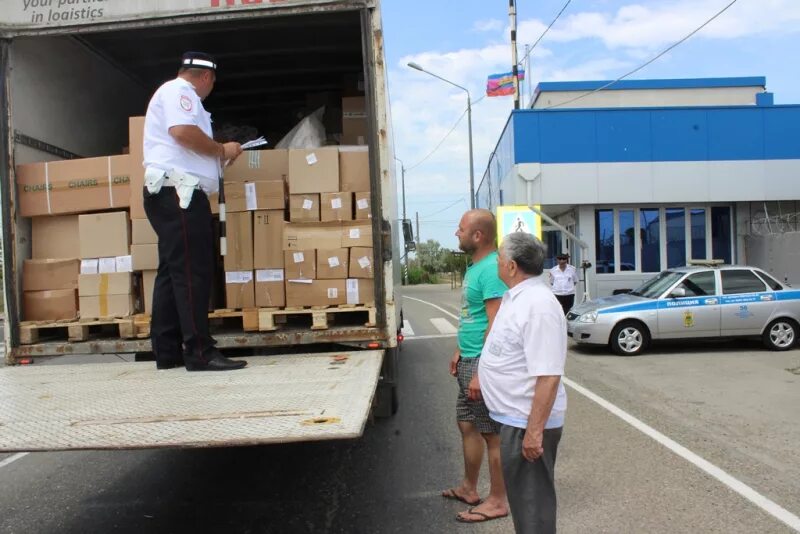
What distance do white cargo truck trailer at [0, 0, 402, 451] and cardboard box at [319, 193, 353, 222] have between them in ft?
0.74

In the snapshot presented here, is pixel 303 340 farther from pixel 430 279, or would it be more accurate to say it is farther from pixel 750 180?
pixel 430 279

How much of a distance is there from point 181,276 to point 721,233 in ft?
58.2

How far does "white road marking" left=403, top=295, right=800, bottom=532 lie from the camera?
3.76 m

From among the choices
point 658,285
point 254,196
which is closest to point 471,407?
point 254,196

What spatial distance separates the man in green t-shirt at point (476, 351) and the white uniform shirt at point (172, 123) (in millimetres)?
1770

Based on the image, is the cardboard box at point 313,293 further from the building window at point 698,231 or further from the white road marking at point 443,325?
the building window at point 698,231

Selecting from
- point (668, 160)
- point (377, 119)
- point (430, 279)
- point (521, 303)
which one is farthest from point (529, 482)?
point (430, 279)

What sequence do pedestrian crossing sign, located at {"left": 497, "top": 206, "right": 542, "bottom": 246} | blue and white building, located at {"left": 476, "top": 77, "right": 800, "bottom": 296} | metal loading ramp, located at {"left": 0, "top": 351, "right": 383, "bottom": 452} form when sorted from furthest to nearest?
1. blue and white building, located at {"left": 476, "top": 77, "right": 800, "bottom": 296}
2. pedestrian crossing sign, located at {"left": 497, "top": 206, "right": 542, "bottom": 246}
3. metal loading ramp, located at {"left": 0, "top": 351, "right": 383, "bottom": 452}

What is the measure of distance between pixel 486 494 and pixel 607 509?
0.80 meters

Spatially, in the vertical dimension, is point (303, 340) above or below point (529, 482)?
above

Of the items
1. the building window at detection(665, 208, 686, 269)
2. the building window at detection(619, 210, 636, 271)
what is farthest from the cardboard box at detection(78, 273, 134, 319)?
the building window at detection(665, 208, 686, 269)

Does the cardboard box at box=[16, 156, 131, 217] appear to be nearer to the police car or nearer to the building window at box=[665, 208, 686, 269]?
the police car

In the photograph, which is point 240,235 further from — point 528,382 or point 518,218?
point 518,218

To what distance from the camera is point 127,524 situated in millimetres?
3947
